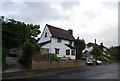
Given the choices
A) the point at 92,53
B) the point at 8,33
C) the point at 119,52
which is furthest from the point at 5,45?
the point at 119,52

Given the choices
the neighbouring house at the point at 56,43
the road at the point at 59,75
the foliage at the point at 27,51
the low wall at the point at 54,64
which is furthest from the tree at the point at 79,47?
the foliage at the point at 27,51

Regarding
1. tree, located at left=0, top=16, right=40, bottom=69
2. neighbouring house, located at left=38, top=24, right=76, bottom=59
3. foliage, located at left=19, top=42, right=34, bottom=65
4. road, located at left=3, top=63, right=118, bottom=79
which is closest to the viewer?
road, located at left=3, top=63, right=118, bottom=79

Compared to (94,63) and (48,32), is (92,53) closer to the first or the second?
(94,63)

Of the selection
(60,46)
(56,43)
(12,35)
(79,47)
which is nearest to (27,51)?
(12,35)

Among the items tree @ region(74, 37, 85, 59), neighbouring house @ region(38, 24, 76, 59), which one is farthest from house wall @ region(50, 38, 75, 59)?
tree @ region(74, 37, 85, 59)

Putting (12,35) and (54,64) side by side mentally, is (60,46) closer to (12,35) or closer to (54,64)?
(54,64)

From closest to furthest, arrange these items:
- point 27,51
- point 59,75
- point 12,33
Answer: point 59,75 < point 12,33 < point 27,51

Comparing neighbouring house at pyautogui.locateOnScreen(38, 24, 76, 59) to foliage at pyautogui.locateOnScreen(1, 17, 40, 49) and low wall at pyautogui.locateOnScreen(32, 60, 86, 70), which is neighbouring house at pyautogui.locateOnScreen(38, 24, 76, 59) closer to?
low wall at pyautogui.locateOnScreen(32, 60, 86, 70)


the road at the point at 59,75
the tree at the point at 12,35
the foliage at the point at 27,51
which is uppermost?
the tree at the point at 12,35

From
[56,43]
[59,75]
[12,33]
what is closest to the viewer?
[59,75]

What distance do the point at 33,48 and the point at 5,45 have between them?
3494 mm

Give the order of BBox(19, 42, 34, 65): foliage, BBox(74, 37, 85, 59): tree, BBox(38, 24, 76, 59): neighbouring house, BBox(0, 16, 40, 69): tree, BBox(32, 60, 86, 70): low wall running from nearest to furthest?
BBox(0, 16, 40, 69): tree < BBox(19, 42, 34, 65): foliage < BBox(32, 60, 86, 70): low wall < BBox(38, 24, 76, 59): neighbouring house < BBox(74, 37, 85, 59): tree

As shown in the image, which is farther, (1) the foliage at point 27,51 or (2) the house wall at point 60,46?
(2) the house wall at point 60,46

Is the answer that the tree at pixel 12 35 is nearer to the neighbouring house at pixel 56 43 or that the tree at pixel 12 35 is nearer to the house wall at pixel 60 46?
the neighbouring house at pixel 56 43
